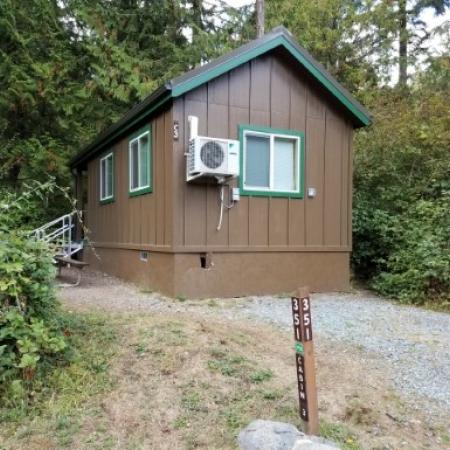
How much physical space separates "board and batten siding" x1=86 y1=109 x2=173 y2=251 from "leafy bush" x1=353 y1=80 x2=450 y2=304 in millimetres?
3768

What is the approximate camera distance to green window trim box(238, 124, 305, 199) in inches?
261

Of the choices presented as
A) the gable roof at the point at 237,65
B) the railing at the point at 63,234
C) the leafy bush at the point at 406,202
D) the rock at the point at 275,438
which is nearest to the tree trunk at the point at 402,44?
the leafy bush at the point at 406,202

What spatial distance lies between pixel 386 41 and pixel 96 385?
55.0 feet

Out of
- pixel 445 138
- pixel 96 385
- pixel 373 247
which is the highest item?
pixel 445 138

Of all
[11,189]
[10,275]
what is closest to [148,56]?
[11,189]

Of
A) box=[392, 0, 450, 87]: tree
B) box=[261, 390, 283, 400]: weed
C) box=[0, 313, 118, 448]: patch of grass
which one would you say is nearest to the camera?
box=[0, 313, 118, 448]: patch of grass

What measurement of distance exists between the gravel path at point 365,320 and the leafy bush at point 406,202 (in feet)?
2.23

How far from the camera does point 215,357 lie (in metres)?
3.50

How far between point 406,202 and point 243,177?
13.2ft

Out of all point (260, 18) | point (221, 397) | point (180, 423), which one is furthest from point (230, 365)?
point (260, 18)

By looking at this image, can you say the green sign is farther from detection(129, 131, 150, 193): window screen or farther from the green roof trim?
detection(129, 131, 150, 193): window screen

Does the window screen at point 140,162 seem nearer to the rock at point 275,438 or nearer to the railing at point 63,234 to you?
the railing at point 63,234

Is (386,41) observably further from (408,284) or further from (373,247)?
(408,284)

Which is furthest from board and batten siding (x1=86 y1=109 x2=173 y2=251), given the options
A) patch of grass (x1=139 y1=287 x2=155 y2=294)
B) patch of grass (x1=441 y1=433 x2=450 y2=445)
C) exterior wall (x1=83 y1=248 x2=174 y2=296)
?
patch of grass (x1=441 y1=433 x2=450 y2=445)
